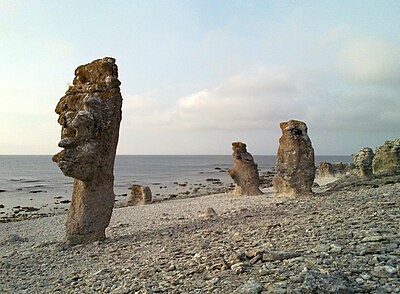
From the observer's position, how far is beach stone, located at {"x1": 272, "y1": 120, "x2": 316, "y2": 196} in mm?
17219

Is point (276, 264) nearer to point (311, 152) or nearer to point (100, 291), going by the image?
point (100, 291)

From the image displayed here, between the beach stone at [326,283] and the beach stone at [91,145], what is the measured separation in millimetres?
7310

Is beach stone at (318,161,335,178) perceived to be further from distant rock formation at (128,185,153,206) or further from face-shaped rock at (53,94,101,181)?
face-shaped rock at (53,94,101,181)

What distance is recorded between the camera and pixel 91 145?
9578 millimetres

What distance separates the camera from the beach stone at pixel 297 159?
17219 mm

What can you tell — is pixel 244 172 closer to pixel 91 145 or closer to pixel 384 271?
pixel 91 145

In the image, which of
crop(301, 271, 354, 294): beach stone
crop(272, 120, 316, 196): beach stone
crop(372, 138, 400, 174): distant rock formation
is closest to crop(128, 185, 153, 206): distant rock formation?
crop(272, 120, 316, 196): beach stone

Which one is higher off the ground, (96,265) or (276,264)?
(276,264)

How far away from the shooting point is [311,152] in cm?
1719

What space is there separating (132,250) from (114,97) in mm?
4463

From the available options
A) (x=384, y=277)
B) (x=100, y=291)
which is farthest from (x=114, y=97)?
(x=384, y=277)

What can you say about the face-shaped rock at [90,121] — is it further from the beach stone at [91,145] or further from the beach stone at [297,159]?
the beach stone at [297,159]

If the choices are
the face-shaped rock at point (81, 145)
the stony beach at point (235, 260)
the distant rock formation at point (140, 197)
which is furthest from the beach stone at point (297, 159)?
the distant rock formation at point (140, 197)

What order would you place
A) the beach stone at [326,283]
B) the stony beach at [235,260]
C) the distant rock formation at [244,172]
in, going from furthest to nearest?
the distant rock formation at [244,172] < the stony beach at [235,260] < the beach stone at [326,283]
